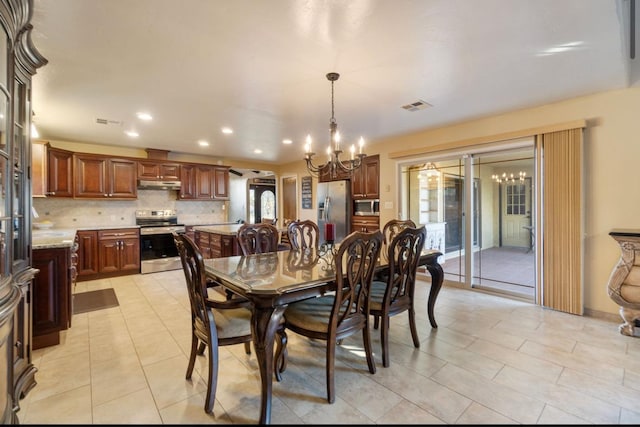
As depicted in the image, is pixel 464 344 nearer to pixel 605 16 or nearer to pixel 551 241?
pixel 551 241

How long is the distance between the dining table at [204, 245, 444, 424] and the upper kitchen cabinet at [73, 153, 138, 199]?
12.8 ft

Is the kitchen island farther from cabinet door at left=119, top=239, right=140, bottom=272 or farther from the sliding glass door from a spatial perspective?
the sliding glass door

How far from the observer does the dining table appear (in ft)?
4.92

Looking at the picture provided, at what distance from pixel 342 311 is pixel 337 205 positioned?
388cm

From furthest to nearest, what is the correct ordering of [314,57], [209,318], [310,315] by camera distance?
[314,57] < [310,315] < [209,318]

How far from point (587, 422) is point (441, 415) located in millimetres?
771

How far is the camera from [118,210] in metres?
5.32

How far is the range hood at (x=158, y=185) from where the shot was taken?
5234 mm

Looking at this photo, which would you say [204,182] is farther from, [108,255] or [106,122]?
[106,122]

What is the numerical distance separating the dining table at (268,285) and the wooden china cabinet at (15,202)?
1007 millimetres

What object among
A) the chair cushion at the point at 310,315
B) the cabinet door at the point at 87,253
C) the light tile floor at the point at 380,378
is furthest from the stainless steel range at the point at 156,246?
the chair cushion at the point at 310,315

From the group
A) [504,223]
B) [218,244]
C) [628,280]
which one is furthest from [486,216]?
[218,244]

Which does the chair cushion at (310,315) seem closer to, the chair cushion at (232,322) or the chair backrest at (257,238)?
the chair cushion at (232,322)

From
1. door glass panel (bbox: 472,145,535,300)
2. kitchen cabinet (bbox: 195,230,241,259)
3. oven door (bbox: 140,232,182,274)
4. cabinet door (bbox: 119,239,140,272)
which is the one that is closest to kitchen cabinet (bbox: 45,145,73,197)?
cabinet door (bbox: 119,239,140,272)
